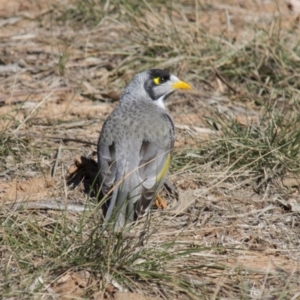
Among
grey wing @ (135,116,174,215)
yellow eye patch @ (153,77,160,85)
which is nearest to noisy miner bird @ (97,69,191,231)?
grey wing @ (135,116,174,215)

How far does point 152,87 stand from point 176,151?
696 mm

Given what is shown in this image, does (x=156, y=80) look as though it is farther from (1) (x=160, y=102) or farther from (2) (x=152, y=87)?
(1) (x=160, y=102)

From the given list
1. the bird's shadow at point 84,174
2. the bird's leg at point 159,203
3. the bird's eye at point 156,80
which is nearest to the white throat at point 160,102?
the bird's eye at point 156,80

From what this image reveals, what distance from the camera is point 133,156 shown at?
6.76m

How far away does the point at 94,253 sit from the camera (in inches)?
219

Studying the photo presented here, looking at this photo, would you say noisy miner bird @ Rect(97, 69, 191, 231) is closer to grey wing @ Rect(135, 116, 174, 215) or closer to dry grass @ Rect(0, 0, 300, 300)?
grey wing @ Rect(135, 116, 174, 215)

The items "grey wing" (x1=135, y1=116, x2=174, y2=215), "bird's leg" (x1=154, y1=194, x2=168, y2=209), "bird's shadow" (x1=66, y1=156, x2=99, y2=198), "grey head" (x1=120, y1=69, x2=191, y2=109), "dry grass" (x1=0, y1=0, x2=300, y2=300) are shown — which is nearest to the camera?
"dry grass" (x1=0, y1=0, x2=300, y2=300)

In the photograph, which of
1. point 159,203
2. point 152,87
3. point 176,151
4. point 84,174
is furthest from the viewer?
point 152,87

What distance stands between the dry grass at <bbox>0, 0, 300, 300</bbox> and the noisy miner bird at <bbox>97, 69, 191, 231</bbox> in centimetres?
19

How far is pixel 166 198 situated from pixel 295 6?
446 cm

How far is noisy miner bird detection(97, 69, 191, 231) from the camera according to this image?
6387 mm

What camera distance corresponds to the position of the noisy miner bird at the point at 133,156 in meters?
6.39

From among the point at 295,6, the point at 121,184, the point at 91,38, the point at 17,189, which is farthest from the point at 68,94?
the point at 295,6

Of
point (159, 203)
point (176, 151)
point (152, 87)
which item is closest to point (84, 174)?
point (159, 203)
